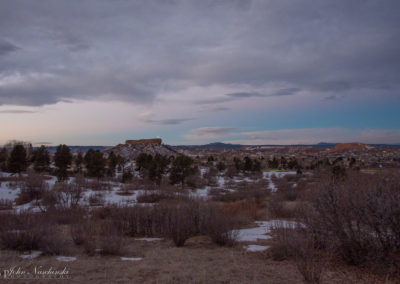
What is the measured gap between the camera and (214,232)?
28.2 ft

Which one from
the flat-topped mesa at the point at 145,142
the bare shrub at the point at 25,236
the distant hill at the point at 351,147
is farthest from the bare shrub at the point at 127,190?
the distant hill at the point at 351,147

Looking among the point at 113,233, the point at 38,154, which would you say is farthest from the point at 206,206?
the point at 38,154

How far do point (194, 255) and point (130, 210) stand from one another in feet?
12.4

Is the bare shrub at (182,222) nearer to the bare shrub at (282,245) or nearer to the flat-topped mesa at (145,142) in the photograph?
the bare shrub at (282,245)

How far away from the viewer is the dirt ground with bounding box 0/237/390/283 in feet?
17.7

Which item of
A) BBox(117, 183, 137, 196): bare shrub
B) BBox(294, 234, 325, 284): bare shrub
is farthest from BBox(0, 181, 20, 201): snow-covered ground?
BBox(294, 234, 325, 284): bare shrub

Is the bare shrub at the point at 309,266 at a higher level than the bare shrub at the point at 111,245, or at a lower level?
higher

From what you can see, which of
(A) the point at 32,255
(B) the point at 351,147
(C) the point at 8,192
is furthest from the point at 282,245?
(B) the point at 351,147

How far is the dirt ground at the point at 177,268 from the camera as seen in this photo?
5.40m

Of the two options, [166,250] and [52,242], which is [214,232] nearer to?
[166,250]

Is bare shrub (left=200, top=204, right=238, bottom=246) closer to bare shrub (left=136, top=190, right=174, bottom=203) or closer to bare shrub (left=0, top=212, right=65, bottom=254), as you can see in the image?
bare shrub (left=0, top=212, right=65, bottom=254)

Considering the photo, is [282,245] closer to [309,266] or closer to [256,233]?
[309,266]

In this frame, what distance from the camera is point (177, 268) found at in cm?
611

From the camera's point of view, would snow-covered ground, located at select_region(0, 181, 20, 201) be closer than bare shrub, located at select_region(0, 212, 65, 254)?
No
